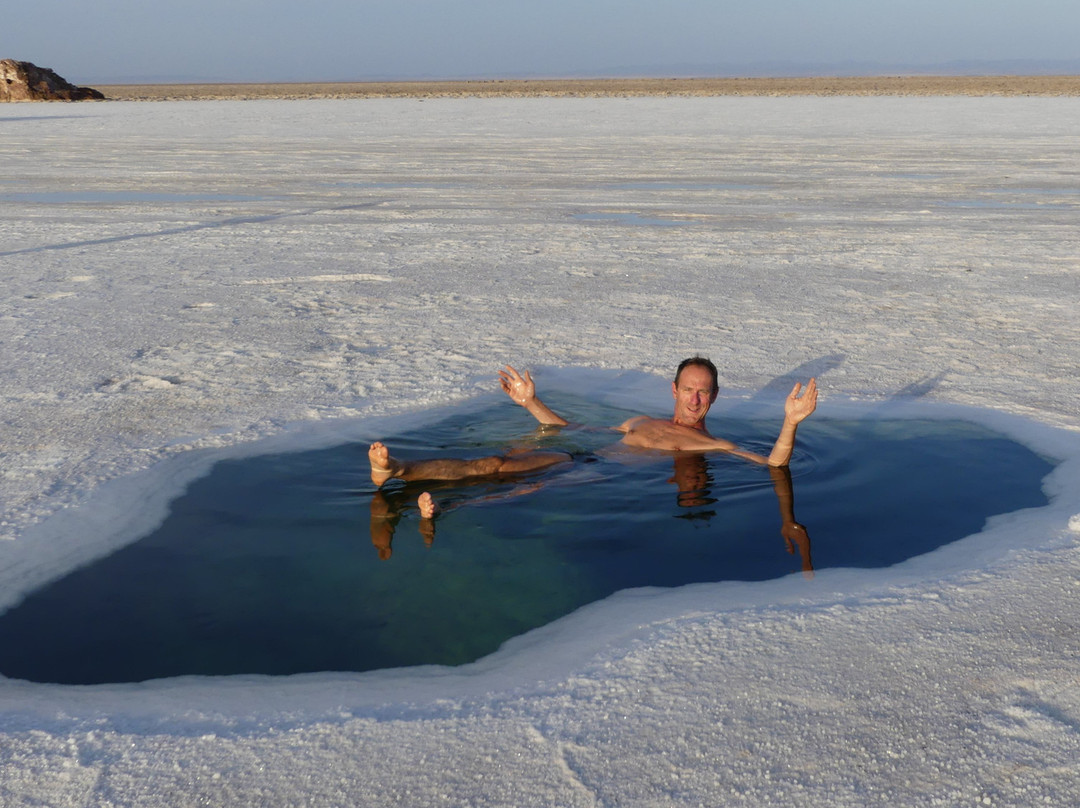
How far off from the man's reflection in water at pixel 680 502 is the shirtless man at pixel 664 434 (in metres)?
0.08

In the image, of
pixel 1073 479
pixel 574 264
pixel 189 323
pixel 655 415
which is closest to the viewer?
pixel 1073 479

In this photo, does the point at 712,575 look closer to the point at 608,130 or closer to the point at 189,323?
the point at 189,323

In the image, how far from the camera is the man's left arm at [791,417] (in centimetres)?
443

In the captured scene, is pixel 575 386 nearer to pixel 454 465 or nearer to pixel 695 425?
pixel 695 425

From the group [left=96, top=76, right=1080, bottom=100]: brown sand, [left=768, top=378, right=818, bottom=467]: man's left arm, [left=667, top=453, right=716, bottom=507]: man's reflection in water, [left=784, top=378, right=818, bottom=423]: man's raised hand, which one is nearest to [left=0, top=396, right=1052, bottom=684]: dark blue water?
[left=667, top=453, right=716, bottom=507]: man's reflection in water

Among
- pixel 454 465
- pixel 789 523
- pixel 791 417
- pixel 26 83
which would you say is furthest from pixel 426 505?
pixel 26 83

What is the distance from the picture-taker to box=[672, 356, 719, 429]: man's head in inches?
197

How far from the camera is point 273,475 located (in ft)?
15.5

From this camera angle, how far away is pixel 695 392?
4996mm

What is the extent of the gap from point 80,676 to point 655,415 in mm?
3134

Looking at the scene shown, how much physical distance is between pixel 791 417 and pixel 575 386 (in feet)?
5.42

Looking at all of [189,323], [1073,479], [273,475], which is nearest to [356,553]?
[273,475]

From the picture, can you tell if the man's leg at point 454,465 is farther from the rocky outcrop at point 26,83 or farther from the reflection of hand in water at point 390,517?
the rocky outcrop at point 26,83

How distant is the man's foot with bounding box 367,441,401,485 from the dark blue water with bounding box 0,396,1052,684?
7.5 inches
